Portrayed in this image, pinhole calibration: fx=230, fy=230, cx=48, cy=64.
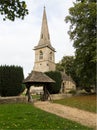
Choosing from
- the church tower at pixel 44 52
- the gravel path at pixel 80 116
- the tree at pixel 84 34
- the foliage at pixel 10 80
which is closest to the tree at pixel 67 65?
the church tower at pixel 44 52

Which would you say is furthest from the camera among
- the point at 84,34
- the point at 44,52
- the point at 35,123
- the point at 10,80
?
the point at 44,52

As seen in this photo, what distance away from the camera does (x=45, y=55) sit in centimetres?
6338

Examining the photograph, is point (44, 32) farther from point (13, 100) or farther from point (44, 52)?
point (13, 100)

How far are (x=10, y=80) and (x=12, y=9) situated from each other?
73.5ft

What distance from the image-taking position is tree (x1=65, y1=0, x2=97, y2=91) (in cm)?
3195

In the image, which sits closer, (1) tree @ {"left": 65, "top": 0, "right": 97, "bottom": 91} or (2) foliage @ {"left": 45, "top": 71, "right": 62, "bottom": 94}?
(1) tree @ {"left": 65, "top": 0, "right": 97, "bottom": 91}

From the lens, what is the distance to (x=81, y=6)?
3347 centimetres

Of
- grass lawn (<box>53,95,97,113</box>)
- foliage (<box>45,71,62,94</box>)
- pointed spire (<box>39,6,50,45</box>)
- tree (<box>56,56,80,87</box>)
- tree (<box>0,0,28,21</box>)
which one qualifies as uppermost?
pointed spire (<box>39,6,50,45</box>)

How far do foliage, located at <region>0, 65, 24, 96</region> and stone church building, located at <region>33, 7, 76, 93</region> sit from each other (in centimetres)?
3333

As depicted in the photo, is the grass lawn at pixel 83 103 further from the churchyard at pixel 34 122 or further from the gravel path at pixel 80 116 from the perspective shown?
the churchyard at pixel 34 122

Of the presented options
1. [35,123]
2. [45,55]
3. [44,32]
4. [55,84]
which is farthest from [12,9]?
[44,32]

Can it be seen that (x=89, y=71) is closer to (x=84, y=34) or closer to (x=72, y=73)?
(x=84, y=34)

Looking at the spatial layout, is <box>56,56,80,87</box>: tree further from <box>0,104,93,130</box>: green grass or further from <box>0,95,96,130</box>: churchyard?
<box>0,104,93,130</box>: green grass

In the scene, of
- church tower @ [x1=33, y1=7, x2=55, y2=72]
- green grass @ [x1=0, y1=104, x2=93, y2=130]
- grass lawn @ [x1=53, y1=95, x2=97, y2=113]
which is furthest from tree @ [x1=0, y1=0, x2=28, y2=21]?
church tower @ [x1=33, y1=7, x2=55, y2=72]
